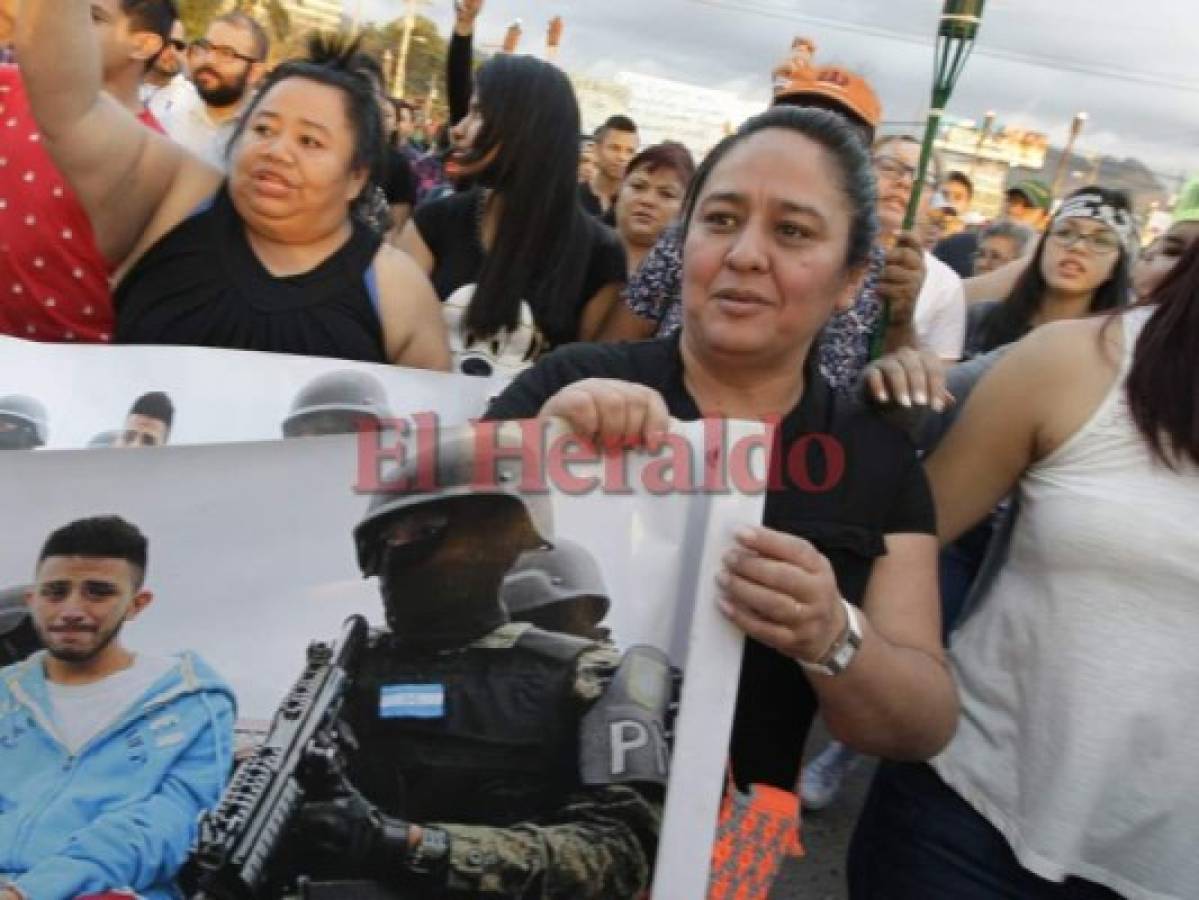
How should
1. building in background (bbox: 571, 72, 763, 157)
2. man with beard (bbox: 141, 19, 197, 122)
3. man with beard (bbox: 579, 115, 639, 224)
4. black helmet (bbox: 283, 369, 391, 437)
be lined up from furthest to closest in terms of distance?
building in background (bbox: 571, 72, 763, 157) → man with beard (bbox: 579, 115, 639, 224) → man with beard (bbox: 141, 19, 197, 122) → black helmet (bbox: 283, 369, 391, 437)

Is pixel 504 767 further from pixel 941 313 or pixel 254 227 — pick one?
pixel 941 313

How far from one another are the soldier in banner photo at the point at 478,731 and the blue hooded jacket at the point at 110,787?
0.13 m

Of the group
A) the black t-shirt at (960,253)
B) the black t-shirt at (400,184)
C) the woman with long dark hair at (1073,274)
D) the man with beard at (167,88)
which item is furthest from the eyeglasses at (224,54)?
the black t-shirt at (960,253)

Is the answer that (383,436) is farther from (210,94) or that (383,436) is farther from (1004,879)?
(210,94)

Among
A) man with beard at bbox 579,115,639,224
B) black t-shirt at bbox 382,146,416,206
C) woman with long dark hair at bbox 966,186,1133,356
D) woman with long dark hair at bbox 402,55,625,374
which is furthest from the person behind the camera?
man with beard at bbox 579,115,639,224

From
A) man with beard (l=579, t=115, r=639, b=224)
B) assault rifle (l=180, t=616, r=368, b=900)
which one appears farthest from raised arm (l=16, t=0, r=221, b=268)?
man with beard (l=579, t=115, r=639, b=224)

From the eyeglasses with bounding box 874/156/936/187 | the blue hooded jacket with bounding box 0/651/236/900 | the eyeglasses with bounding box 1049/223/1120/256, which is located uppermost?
the eyeglasses with bounding box 874/156/936/187

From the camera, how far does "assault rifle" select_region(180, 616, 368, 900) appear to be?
1169mm

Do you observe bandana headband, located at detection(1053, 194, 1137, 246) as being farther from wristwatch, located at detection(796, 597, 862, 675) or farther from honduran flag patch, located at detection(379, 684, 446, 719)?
honduran flag patch, located at detection(379, 684, 446, 719)

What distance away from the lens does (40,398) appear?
1.43m

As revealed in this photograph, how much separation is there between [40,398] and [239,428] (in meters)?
0.25

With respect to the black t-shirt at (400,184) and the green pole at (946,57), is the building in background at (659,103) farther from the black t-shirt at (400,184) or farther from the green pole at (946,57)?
the green pole at (946,57)

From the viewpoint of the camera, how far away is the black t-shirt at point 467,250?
105 inches

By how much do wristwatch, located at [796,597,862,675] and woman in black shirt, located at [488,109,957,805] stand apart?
44 millimetres
